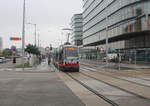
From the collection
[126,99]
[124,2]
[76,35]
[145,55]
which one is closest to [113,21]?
[124,2]

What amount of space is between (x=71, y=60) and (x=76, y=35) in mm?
115515

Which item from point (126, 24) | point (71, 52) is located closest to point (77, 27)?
point (126, 24)

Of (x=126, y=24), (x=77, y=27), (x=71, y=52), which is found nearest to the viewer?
(x=71, y=52)

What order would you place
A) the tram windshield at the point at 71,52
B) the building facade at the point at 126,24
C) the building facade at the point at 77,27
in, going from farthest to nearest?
1. the building facade at the point at 77,27
2. the building facade at the point at 126,24
3. the tram windshield at the point at 71,52

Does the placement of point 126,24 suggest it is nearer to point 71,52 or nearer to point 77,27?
point 71,52

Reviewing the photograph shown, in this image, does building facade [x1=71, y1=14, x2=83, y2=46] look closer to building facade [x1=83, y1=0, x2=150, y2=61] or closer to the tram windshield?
building facade [x1=83, y1=0, x2=150, y2=61]

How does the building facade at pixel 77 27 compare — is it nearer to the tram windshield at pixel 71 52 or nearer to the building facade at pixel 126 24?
the building facade at pixel 126 24

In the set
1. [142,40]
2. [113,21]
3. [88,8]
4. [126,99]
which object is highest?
[88,8]

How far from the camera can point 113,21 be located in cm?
6488

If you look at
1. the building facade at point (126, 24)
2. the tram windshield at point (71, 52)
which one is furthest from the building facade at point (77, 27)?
the tram windshield at point (71, 52)

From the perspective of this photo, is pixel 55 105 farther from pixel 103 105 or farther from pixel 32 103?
pixel 103 105

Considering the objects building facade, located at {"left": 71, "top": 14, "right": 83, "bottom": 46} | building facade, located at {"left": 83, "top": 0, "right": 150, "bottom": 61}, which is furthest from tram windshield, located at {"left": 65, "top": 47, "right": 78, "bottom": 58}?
building facade, located at {"left": 71, "top": 14, "right": 83, "bottom": 46}

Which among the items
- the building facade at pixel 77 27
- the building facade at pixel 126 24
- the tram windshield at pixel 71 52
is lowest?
the tram windshield at pixel 71 52

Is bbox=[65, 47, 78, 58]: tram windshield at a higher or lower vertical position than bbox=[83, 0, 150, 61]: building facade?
lower
